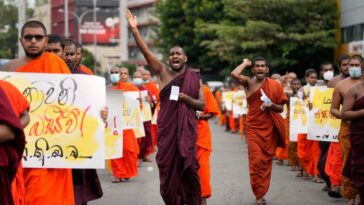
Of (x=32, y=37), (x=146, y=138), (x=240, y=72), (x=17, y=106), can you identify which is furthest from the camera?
(x=146, y=138)

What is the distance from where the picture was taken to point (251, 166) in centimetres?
1064

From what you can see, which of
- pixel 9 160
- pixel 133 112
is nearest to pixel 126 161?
pixel 133 112

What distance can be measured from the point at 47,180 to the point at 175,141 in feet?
7.74

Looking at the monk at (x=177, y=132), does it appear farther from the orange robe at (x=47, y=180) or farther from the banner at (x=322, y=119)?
the banner at (x=322, y=119)

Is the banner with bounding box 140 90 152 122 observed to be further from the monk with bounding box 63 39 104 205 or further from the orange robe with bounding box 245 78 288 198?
the monk with bounding box 63 39 104 205

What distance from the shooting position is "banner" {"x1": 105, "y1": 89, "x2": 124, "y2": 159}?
9.11m

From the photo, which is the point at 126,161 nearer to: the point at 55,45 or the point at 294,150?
the point at 294,150

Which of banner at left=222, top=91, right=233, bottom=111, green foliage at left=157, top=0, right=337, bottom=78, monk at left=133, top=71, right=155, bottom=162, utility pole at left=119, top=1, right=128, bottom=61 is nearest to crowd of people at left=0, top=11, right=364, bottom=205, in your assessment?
monk at left=133, top=71, right=155, bottom=162

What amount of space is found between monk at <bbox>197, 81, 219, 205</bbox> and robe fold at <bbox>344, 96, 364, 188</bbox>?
227 centimetres

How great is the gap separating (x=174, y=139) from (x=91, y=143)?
217 centimetres

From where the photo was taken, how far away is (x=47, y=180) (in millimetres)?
6617

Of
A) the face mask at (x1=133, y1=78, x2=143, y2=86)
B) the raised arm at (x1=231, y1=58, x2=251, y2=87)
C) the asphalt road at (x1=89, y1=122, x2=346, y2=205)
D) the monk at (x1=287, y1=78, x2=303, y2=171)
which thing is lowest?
the asphalt road at (x1=89, y1=122, x2=346, y2=205)

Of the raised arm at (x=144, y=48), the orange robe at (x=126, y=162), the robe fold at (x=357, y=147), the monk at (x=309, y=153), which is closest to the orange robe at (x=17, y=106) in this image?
the raised arm at (x=144, y=48)

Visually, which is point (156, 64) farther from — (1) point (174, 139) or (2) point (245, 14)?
(2) point (245, 14)
